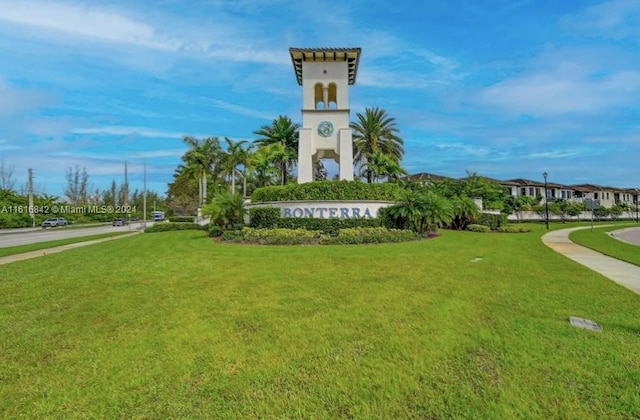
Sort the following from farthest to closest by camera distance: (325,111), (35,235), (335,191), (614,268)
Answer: (35,235) → (325,111) → (335,191) → (614,268)

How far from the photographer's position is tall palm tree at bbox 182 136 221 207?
55.8 metres

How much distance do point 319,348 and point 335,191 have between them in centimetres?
1731

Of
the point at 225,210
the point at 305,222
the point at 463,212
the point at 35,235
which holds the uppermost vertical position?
the point at 225,210

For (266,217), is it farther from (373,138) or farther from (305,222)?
(373,138)

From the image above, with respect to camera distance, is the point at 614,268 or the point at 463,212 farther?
the point at 463,212

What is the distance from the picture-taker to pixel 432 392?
12.2ft

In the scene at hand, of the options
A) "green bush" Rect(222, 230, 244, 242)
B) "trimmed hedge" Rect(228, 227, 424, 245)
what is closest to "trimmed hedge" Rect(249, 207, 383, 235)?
"trimmed hedge" Rect(228, 227, 424, 245)

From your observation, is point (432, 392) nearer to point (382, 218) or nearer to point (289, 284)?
point (289, 284)

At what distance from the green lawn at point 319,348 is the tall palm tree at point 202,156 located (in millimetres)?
48715

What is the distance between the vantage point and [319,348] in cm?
478

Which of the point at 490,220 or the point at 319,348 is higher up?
the point at 490,220

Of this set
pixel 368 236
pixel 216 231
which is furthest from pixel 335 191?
pixel 216 231

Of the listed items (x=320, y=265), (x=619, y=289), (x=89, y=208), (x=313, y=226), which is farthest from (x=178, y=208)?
(x=619, y=289)

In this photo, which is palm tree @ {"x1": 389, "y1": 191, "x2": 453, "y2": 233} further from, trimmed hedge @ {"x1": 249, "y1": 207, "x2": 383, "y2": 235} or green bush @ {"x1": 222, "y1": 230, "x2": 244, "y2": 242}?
green bush @ {"x1": 222, "y1": 230, "x2": 244, "y2": 242}
